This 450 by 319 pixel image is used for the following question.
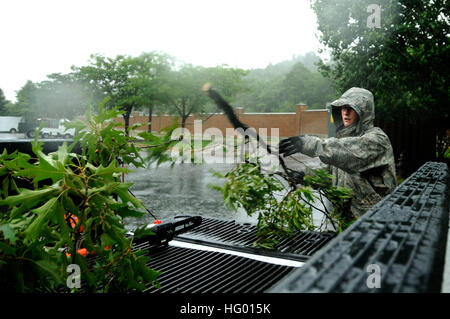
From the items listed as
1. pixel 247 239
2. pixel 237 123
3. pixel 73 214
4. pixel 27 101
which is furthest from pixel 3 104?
pixel 73 214

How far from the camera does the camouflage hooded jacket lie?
2822mm

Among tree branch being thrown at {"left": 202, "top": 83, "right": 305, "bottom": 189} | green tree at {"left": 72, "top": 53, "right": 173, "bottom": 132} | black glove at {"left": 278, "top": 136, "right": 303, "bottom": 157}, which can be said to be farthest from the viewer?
green tree at {"left": 72, "top": 53, "right": 173, "bottom": 132}

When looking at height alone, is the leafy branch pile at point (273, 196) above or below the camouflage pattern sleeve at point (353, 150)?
below

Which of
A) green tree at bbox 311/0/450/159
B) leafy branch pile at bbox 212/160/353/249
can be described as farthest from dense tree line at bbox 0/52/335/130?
green tree at bbox 311/0/450/159

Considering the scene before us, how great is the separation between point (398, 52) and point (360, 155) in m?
7.29

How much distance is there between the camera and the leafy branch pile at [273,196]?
2018 millimetres

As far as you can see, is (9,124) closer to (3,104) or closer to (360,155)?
(3,104)

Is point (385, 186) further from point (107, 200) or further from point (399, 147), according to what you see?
point (399, 147)

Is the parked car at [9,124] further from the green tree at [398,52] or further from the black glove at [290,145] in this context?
the black glove at [290,145]

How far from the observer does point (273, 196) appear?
2.54 meters

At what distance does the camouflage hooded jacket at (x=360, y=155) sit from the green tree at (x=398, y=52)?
6.16 metres

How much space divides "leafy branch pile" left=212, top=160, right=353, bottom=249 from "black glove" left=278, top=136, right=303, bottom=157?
0.19 meters

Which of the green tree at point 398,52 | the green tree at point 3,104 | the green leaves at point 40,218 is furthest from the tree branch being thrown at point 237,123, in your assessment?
the green tree at point 3,104

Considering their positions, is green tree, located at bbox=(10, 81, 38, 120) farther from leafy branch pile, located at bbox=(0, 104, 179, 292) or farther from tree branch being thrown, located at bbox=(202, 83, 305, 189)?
tree branch being thrown, located at bbox=(202, 83, 305, 189)
